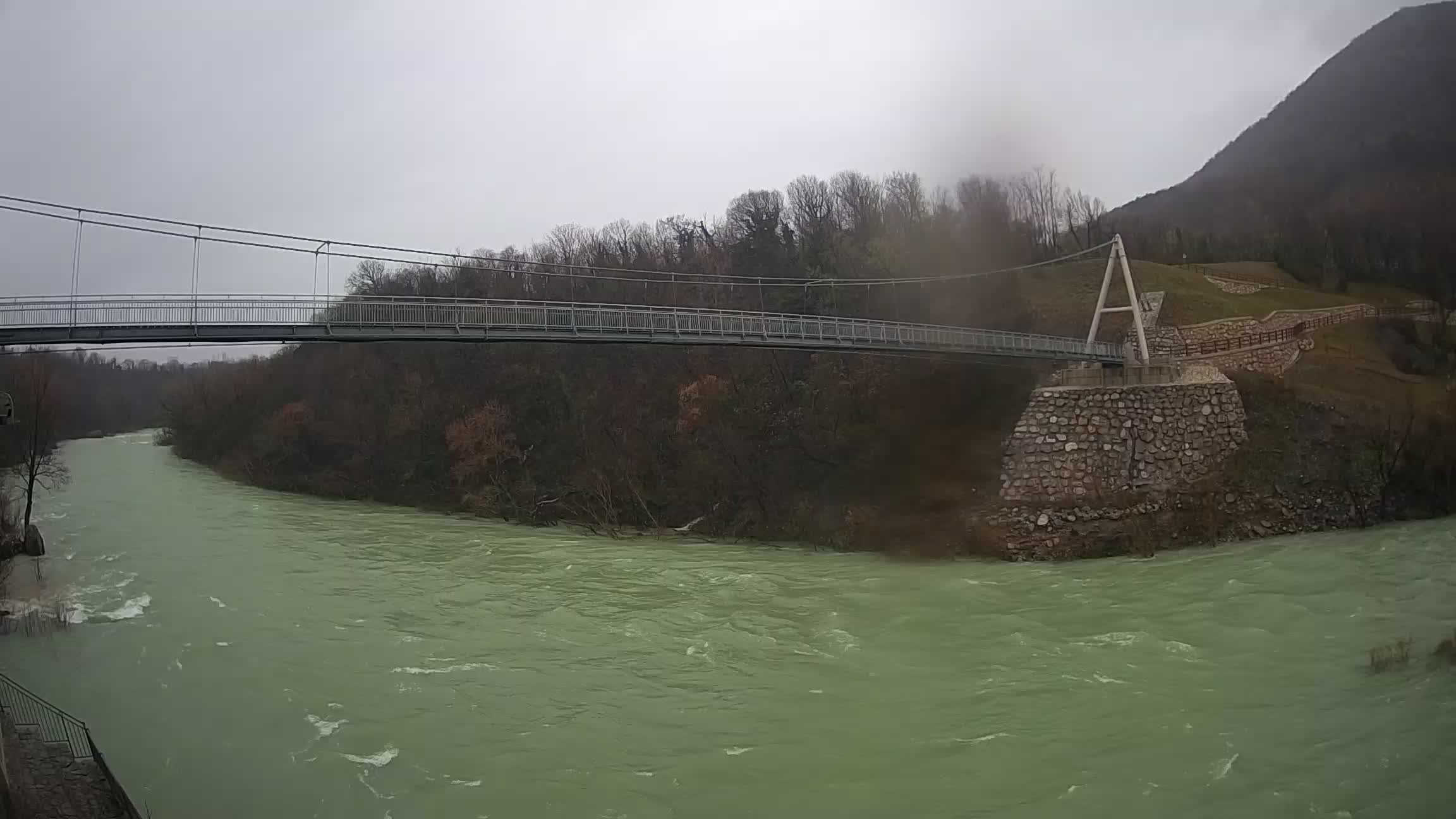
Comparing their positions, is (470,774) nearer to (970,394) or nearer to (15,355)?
(970,394)

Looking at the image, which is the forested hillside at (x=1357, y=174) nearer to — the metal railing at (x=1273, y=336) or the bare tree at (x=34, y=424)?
the metal railing at (x=1273, y=336)

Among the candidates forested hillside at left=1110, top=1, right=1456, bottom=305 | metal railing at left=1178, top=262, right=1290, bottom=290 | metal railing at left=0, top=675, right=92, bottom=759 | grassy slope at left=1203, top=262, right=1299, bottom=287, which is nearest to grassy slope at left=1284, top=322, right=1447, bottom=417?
forested hillside at left=1110, top=1, right=1456, bottom=305

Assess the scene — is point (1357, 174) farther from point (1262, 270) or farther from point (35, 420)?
point (35, 420)

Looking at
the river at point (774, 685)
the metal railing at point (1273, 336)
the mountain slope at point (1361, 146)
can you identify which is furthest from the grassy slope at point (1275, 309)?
the river at point (774, 685)

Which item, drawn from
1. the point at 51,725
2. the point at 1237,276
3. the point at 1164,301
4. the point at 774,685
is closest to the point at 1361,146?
the point at 1164,301

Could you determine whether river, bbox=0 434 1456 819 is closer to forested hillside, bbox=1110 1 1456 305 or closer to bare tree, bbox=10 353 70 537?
bare tree, bbox=10 353 70 537
